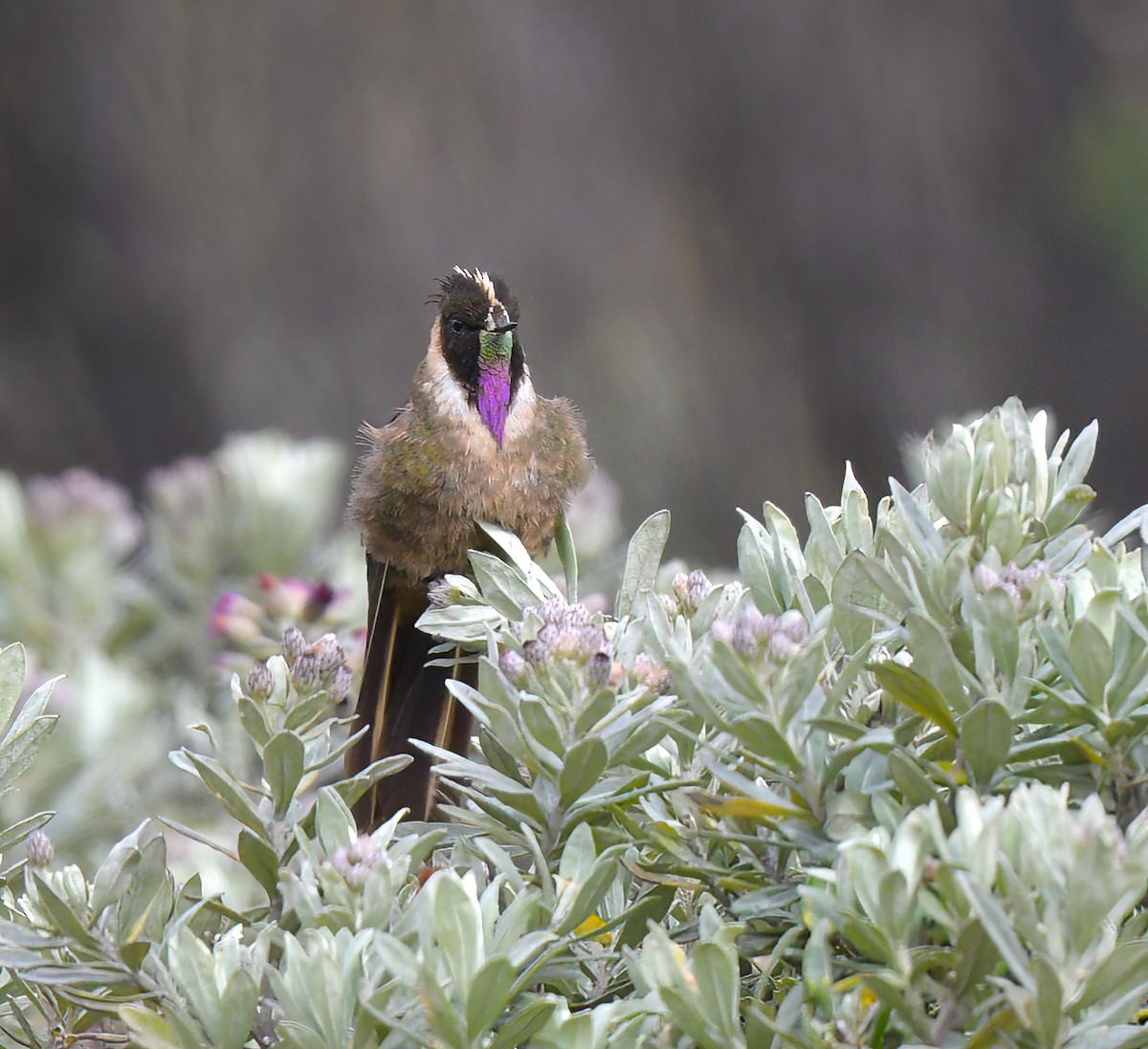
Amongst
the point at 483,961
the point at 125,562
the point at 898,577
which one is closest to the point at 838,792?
the point at 898,577

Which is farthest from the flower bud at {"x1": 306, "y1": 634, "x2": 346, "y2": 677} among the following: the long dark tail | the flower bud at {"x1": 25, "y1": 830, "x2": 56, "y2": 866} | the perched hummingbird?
the perched hummingbird

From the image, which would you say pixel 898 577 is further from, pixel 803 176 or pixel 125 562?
pixel 803 176

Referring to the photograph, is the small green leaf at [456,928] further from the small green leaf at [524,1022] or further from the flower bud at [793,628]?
the flower bud at [793,628]

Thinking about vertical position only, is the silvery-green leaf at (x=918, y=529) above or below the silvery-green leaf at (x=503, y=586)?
below

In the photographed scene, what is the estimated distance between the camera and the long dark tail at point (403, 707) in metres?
1.80

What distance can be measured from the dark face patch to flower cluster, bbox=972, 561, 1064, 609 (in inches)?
61.7

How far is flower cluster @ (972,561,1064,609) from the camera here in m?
0.79

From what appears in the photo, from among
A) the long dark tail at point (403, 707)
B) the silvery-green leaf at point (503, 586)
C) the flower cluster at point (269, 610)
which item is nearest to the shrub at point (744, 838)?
the silvery-green leaf at point (503, 586)

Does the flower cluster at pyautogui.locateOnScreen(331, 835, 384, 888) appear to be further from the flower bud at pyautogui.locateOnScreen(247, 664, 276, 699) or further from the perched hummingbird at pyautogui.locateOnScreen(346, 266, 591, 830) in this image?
the perched hummingbird at pyautogui.locateOnScreen(346, 266, 591, 830)

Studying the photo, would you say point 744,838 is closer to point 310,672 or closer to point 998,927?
point 998,927

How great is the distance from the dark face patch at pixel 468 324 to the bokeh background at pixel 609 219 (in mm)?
3767

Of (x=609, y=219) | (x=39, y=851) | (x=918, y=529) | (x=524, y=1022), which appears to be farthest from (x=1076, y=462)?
(x=609, y=219)

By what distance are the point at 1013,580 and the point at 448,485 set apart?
56.8 inches

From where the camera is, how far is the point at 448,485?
2.17m
